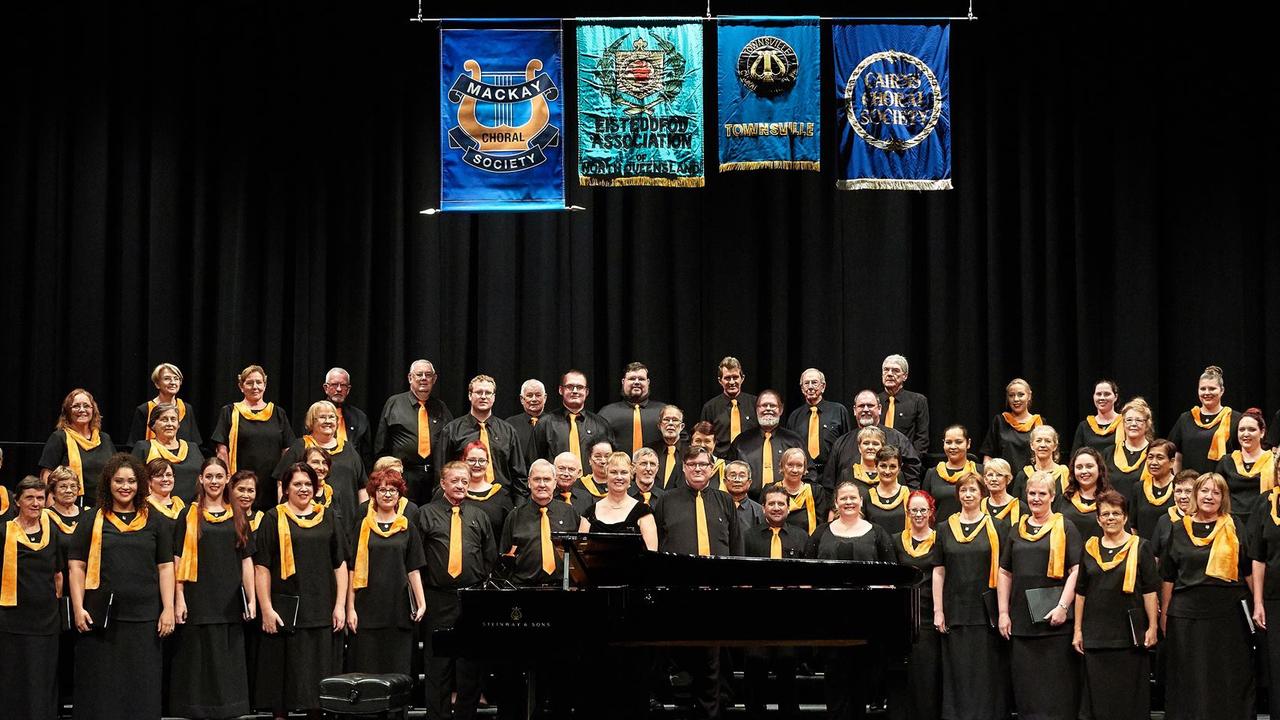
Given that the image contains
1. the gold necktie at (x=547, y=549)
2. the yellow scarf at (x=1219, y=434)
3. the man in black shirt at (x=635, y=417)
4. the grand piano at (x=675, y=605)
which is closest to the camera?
the grand piano at (x=675, y=605)

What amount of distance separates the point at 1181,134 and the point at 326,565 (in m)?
7.46

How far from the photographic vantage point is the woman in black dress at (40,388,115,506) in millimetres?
9688

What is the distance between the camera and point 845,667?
8.62 metres

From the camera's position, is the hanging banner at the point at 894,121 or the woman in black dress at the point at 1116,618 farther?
the hanging banner at the point at 894,121

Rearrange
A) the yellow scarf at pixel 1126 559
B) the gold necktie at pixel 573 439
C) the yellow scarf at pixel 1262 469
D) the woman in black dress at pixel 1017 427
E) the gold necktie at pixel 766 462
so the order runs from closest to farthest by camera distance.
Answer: the yellow scarf at pixel 1126 559, the yellow scarf at pixel 1262 469, the gold necktie at pixel 766 462, the gold necktie at pixel 573 439, the woman in black dress at pixel 1017 427

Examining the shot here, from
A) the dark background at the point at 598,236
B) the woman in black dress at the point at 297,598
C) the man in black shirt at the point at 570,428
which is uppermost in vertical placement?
the dark background at the point at 598,236

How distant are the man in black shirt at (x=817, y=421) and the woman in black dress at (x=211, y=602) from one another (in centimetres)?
408

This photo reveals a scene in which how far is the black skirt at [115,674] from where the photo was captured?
8758 mm

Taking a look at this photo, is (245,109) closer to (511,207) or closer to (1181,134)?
(511,207)

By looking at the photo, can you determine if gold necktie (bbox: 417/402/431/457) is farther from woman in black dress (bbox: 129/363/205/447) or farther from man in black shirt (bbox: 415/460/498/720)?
man in black shirt (bbox: 415/460/498/720)

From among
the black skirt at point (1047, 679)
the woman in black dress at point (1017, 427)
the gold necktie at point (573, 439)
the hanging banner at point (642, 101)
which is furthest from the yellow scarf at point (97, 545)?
the woman in black dress at point (1017, 427)

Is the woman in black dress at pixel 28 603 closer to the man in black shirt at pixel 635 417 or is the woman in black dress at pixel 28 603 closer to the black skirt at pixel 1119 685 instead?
the man in black shirt at pixel 635 417

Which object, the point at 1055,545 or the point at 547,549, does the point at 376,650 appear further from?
the point at 1055,545

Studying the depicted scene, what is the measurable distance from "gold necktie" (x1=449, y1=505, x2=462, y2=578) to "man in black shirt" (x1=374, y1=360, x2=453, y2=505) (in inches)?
67.8
